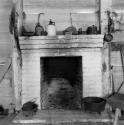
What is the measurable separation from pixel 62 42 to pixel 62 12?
0.77 m

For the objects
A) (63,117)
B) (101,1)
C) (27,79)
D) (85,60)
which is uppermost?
(101,1)

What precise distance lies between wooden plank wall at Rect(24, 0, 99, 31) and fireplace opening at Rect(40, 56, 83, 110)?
787mm

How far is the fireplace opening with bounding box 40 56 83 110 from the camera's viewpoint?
5.18m

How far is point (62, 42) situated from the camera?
4777 millimetres

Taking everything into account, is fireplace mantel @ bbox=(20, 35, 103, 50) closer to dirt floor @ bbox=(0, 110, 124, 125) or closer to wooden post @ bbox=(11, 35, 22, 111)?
wooden post @ bbox=(11, 35, 22, 111)

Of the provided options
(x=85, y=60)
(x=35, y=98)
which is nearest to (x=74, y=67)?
(x=85, y=60)

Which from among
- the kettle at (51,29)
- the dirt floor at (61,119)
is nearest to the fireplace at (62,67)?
the kettle at (51,29)

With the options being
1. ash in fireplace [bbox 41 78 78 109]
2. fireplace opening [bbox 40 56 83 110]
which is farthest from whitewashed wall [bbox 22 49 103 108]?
ash in fireplace [bbox 41 78 78 109]

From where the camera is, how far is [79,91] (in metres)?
5.15

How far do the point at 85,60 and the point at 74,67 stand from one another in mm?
428

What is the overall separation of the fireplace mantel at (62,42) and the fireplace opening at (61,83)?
1.44 ft

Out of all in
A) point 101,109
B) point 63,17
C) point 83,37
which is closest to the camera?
A: point 101,109

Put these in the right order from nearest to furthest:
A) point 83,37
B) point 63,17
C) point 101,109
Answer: point 101,109 < point 83,37 < point 63,17

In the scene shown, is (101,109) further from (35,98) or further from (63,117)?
(35,98)
